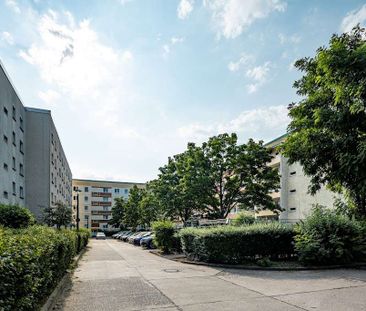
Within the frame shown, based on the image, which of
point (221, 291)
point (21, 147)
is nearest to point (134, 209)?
point (21, 147)

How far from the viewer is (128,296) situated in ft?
26.2

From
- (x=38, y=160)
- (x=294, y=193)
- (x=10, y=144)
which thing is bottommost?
(x=294, y=193)

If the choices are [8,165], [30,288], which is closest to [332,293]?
[30,288]

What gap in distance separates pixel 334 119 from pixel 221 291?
25.3ft

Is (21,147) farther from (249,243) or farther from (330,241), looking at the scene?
(330,241)

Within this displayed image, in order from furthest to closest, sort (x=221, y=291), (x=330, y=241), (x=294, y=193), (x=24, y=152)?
(x=294, y=193)
(x=24, y=152)
(x=330, y=241)
(x=221, y=291)

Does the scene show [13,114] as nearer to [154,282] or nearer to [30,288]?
[154,282]

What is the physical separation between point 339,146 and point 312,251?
13.5 feet

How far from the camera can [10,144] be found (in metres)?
26.9

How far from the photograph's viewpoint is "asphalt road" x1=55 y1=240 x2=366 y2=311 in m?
6.86

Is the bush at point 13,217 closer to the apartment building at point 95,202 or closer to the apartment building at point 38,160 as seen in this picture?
the apartment building at point 38,160

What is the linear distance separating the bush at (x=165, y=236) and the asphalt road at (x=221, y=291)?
984 centimetres

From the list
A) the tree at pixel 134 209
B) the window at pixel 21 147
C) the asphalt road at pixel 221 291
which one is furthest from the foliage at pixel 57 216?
the tree at pixel 134 209

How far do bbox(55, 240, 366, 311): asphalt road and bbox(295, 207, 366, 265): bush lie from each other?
875 mm
